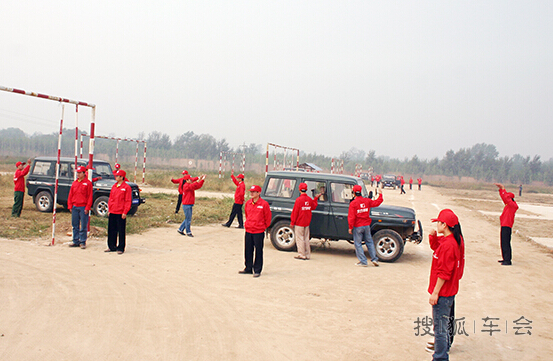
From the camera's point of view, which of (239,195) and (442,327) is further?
(239,195)

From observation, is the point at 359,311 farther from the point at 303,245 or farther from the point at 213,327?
the point at 303,245

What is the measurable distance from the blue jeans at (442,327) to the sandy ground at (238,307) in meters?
0.25

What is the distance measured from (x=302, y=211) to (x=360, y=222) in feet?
4.38

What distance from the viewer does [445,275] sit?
474 centimetres

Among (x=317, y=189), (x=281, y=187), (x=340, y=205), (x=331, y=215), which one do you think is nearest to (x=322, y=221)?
(x=331, y=215)

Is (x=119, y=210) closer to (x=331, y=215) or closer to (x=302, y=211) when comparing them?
(x=302, y=211)

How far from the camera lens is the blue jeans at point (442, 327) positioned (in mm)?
4863

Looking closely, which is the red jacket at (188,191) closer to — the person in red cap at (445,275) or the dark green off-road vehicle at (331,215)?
the dark green off-road vehicle at (331,215)

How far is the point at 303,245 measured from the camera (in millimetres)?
10359

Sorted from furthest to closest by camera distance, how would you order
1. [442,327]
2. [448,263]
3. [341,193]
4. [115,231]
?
[341,193] < [115,231] < [442,327] < [448,263]

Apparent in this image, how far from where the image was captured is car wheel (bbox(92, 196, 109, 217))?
15.1 meters

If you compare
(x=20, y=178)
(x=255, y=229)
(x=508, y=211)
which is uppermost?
(x=508, y=211)

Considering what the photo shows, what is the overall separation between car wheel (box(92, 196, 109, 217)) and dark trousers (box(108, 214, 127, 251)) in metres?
5.41

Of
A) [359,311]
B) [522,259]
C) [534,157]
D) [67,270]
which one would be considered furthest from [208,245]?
[534,157]
